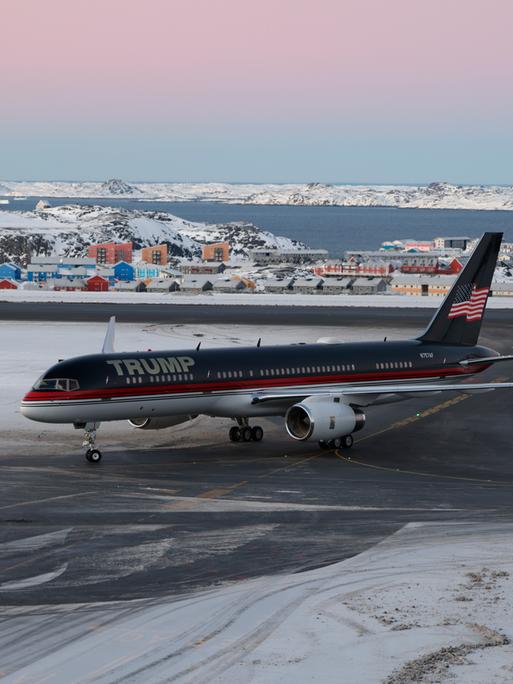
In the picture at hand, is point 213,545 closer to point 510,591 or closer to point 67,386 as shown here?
point 510,591

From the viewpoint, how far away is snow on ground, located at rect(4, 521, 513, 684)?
23.4 m

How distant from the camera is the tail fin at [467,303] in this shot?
195ft

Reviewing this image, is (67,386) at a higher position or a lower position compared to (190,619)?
higher

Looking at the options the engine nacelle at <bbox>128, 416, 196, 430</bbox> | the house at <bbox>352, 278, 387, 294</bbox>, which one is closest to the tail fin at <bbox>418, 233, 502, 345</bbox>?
the engine nacelle at <bbox>128, 416, 196, 430</bbox>

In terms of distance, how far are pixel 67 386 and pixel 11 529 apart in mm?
11299

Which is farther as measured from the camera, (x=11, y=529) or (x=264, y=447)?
(x=264, y=447)

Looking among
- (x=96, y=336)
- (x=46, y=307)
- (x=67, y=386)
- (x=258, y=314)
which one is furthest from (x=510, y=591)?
(x=46, y=307)

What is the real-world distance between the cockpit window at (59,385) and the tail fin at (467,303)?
19931 mm

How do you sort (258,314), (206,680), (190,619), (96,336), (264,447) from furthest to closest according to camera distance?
(258,314) < (96,336) < (264,447) < (190,619) < (206,680)

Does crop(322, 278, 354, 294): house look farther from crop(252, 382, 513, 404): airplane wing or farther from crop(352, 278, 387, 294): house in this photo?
crop(252, 382, 513, 404): airplane wing

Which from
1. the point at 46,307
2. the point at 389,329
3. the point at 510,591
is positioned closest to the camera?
the point at 510,591

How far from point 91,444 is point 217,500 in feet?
31.2

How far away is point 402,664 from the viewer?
23750mm

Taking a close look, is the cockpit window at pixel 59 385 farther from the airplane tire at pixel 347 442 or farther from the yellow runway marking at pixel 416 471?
the airplane tire at pixel 347 442
